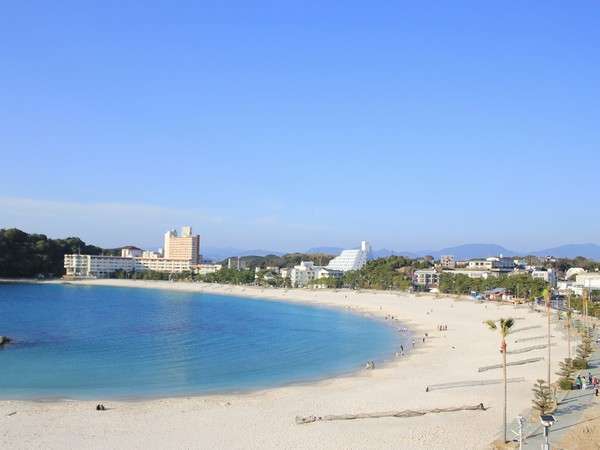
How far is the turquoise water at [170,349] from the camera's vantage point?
29.7 meters

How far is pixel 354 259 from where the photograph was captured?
556 ft

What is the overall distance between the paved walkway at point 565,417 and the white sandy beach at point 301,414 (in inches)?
52.2

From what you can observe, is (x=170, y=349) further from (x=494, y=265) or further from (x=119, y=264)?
(x=119, y=264)

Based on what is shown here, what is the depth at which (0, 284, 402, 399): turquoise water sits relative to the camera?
A: 2969cm

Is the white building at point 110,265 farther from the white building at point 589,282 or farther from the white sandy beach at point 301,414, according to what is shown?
the white sandy beach at point 301,414

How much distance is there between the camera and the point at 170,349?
137 feet

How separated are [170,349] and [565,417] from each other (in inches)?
1100

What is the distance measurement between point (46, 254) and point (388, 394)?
130013 millimetres

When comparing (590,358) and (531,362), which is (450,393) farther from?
(590,358)

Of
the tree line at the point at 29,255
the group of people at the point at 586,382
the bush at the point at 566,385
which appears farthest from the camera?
the tree line at the point at 29,255

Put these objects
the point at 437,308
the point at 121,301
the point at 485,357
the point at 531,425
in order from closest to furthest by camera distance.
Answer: the point at 531,425 < the point at 485,357 < the point at 437,308 < the point at 121,301

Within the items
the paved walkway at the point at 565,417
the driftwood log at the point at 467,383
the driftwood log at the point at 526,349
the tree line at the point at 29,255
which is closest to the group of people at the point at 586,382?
the paved walkway at the point at 565,417

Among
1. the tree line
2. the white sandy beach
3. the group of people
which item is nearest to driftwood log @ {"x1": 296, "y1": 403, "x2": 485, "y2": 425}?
the white sandy beach

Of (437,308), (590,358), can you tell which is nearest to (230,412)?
(590,358)
